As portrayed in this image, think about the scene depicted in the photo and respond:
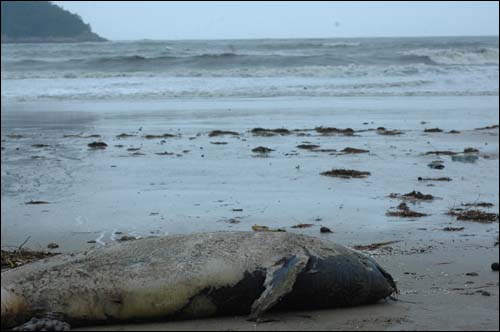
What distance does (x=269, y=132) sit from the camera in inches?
522

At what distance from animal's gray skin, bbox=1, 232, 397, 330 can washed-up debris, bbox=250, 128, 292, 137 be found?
8.41 meters

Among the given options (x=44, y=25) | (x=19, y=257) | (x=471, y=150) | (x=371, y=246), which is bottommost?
(x=471, y=150)

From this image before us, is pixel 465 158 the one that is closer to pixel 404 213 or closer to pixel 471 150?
pixel 471 150

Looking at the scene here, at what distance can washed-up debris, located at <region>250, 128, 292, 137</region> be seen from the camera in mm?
13055

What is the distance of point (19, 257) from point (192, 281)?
1884mm

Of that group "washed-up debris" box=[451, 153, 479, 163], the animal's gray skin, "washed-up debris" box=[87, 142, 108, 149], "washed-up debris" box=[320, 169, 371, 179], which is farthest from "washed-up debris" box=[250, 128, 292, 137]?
the animal's gray skin

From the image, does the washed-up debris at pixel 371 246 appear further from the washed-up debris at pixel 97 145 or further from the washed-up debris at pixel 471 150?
the washed-up debris at pixel 97 145

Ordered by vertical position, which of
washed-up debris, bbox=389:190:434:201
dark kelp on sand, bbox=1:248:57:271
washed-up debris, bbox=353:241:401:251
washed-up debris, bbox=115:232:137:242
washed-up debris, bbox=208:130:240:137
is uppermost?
dark kelp on sand, bbox=1:248:57:271

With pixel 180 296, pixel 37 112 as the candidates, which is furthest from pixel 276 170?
pixel 37 112

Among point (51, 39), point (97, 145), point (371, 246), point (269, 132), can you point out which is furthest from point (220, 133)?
point (51, 39)

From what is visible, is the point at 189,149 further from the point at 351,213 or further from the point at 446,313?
the point at 446,313

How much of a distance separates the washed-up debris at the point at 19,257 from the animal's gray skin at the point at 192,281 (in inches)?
34.7

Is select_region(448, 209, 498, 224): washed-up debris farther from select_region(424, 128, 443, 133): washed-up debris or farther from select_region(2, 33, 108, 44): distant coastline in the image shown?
select_region(2, 33, 108, 44): distant coastline

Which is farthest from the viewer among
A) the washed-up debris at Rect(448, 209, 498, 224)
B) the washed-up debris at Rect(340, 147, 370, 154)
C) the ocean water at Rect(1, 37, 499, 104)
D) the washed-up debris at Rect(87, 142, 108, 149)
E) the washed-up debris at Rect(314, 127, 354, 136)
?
the ocean water at Rect(1, 37, 499, 104)
